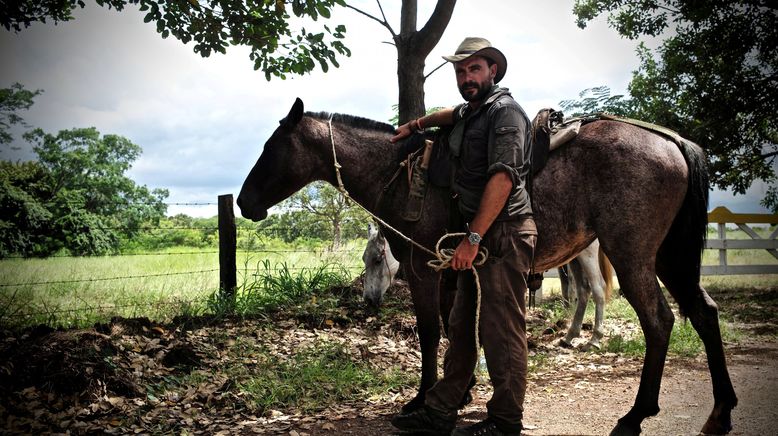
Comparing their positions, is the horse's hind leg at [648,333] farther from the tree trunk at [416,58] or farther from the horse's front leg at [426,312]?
the tree trunk at [416,58]

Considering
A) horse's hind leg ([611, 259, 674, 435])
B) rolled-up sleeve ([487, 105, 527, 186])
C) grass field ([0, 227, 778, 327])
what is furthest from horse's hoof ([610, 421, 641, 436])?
grass field ([0, 227, 778, 327])

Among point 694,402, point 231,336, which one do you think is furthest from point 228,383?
point 694,402

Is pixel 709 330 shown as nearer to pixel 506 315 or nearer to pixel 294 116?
pixel 506 315

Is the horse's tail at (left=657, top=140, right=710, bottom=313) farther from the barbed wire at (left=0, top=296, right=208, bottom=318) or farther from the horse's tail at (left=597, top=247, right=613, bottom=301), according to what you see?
the barbed wire at (left=0, top=296, right=208, bottom=318)

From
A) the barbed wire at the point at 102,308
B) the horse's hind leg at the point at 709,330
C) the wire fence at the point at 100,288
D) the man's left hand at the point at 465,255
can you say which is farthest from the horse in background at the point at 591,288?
the barbed wire at the point at 102,308

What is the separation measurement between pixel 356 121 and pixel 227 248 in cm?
396

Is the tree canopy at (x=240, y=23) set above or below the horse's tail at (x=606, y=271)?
above

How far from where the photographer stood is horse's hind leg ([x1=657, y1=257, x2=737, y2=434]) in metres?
3.74

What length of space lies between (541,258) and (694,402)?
6.48 feet

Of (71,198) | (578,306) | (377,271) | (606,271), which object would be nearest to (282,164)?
(377,271)

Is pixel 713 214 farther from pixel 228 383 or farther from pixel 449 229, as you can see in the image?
pixel 228 383

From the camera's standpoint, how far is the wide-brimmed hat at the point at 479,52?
335 centimetres

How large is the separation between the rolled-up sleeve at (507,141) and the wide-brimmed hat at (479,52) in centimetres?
42

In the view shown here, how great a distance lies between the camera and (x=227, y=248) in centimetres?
766
